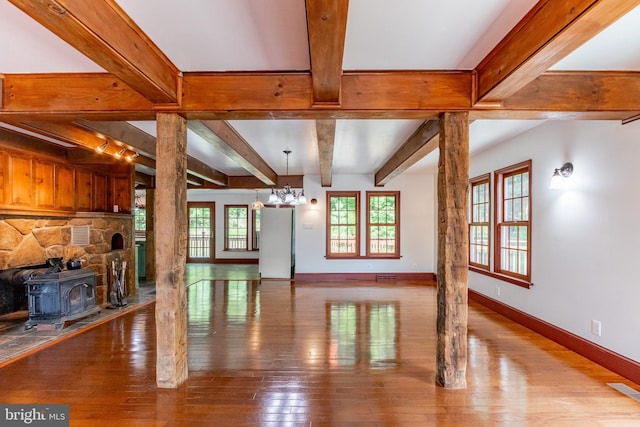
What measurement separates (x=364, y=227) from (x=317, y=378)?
5.12 meters

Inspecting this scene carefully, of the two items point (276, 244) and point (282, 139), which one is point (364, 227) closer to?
point (276, 244)

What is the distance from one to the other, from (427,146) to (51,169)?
5.47m

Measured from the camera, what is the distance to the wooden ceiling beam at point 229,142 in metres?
3.19

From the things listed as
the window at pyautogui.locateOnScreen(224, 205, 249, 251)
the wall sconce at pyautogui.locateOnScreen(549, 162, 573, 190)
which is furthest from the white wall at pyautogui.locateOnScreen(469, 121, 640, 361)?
the window at pyautogui.locateOnScreen(224, 205, 249, 251)

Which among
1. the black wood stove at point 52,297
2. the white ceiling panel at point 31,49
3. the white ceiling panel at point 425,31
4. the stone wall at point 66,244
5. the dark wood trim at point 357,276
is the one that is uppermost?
the white ceiling panel at point 425,31

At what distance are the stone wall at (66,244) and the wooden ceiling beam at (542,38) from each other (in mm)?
6091

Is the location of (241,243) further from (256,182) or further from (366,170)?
(366,170)

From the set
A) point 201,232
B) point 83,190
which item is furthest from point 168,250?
point 201,232

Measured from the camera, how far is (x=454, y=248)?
102 inches

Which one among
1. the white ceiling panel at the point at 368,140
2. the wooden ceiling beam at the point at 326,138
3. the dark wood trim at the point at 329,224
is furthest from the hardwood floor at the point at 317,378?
the dark wood trim at the point at 329,224

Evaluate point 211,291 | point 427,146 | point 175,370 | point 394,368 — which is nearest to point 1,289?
point 211,291

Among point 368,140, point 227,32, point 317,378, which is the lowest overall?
point 317,378

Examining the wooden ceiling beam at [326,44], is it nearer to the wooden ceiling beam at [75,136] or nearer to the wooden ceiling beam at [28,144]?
the wooden ceiling beam at [75,136]

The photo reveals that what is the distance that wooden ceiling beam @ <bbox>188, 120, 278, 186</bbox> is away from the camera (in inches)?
126
